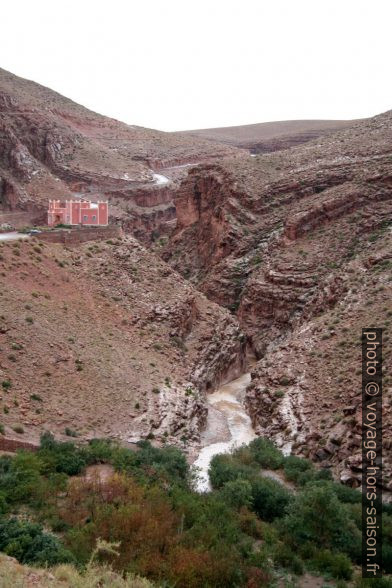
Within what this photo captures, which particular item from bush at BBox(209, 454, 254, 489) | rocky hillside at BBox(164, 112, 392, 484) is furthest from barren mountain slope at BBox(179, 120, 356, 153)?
bush at BBox(209, 454, 254, 489)

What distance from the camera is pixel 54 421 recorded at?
63.6ft

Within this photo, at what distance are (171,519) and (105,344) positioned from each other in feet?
43.9

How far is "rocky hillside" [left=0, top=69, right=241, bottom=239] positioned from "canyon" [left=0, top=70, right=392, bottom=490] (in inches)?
20.7

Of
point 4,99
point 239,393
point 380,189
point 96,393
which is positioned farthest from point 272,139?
point 96,393

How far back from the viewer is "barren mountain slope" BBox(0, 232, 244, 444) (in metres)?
20.5

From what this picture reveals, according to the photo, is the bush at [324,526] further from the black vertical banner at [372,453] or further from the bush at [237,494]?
the bush at [237,494]

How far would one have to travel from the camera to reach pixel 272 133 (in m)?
117

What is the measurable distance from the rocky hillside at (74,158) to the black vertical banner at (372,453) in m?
34.0

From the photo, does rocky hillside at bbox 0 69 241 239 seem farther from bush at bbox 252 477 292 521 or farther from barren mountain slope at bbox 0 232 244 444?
bush at bbox 252 477 292 521

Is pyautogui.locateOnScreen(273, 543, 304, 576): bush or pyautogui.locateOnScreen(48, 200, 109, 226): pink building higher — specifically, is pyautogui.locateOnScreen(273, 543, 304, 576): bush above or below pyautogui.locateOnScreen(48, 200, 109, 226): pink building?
below

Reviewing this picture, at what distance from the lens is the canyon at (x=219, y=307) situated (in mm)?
21125

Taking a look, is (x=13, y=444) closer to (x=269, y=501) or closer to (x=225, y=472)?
(x=225, y=472)

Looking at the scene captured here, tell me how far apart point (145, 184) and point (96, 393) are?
50.2m

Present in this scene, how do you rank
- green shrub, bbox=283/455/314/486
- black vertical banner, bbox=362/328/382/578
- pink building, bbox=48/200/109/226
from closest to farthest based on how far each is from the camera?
black vertical banner, bbox=362/328/382/578 → green shrub, bbox=283/455/314/486 → pink building, bbox=48/200/109/226
